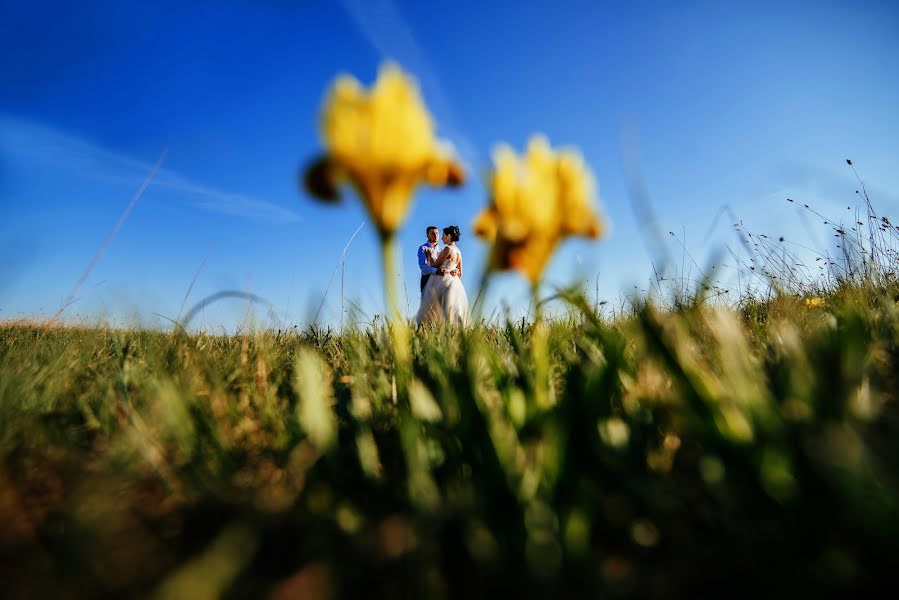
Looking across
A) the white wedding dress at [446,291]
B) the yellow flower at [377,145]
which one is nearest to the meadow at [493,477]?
the yellow flower at [377,145]

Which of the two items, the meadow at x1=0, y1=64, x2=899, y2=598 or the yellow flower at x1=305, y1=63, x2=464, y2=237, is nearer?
the meadow at x1=0, y1=64, x2=899, y2=598

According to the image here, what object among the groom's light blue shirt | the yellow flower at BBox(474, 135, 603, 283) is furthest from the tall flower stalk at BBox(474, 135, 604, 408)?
Result: the groom's light blue shirt

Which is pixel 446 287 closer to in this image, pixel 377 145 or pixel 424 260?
pixel 424 260

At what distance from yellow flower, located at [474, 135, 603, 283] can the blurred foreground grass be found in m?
0.25

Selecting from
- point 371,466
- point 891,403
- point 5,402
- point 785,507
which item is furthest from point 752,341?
point 5,402

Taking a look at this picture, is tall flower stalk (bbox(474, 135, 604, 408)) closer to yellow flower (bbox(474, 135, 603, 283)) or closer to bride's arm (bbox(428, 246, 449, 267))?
yellow flower (bbox(474, 135, 603, 283))

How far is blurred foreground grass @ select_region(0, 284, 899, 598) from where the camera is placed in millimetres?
891

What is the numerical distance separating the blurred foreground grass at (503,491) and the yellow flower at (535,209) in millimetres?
255

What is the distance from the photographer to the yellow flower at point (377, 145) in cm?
106

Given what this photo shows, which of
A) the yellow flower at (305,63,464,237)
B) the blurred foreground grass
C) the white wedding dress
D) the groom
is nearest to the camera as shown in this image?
the blurred foreground grass

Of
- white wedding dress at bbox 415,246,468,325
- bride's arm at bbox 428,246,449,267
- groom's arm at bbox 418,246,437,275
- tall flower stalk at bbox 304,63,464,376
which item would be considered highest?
groom's arm at bbox 418,246,437,275

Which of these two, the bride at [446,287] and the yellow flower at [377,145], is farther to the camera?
the bride at [446,287]

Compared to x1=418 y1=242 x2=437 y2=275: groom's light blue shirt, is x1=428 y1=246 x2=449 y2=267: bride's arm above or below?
below

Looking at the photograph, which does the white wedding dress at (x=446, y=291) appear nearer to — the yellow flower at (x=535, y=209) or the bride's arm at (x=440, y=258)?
the bride's arm at (x=440, y=258)
